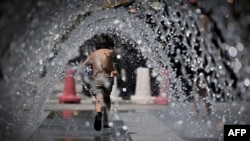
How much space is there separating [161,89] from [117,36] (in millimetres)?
1481

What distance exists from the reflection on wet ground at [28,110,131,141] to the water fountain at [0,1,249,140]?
28cm

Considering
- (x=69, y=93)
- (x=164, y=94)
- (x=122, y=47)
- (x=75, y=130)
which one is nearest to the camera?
(x=75, y=130)

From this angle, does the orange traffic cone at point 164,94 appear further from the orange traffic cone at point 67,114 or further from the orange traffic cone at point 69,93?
the orange traffic cone at point 67,114

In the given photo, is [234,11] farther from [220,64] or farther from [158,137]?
[158,137]

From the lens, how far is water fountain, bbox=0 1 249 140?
23.2 feet

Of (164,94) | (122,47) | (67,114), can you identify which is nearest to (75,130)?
(67,114)

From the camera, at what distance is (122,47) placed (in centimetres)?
1443

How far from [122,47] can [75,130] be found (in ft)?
22.7

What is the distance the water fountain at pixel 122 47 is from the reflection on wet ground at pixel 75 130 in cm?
28

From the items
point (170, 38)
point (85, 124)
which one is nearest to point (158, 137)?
point (85, 124)

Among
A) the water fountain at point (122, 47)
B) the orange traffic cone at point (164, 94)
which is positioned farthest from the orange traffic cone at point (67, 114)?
the orange traffic cone at point (164, 94)

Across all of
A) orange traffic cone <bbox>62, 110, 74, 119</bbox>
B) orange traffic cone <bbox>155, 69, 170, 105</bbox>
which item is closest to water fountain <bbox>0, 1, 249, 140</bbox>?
orange traffic cone <bbox>155, 69, 170, 105</bbox>

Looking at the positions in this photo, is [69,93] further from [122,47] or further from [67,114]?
[67,114]

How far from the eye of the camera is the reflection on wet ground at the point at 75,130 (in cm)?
692
